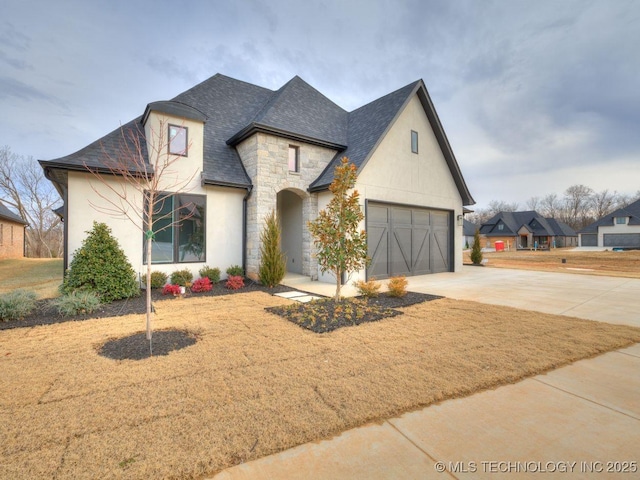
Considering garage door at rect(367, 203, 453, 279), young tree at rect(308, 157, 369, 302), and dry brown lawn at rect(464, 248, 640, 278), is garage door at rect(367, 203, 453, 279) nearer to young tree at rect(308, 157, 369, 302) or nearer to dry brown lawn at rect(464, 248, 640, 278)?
young tree at rect(308, 157, 369, 302)

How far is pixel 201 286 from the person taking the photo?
8.23m

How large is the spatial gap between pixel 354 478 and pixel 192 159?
9.40 meters

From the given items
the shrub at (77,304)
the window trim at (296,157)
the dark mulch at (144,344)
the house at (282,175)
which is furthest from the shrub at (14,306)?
the window trim at (296,157)

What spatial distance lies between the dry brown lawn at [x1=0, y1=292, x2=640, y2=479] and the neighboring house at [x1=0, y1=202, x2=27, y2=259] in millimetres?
21442

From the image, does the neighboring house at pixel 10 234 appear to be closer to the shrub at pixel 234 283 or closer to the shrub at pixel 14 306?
the shrub at pixel 14 306

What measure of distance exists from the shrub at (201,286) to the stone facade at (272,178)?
1561 millimetres

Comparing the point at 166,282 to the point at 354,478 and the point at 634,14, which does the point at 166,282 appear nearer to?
the point at 354,478

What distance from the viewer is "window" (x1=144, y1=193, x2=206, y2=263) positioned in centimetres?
871

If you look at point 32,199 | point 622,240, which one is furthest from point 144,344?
point 622,240

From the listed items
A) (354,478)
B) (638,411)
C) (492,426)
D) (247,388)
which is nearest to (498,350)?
(638,411)

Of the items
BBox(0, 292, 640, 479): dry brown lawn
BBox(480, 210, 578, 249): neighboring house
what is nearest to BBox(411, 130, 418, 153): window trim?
BBox(0, 292, 640, 479): dry brown lawn

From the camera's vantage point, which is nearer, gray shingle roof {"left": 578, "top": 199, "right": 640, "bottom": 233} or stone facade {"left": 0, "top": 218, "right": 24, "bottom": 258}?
stone facade {"left": 0, "top": 218, "right": 24, "bottom": 258}

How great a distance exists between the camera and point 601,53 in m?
11.7

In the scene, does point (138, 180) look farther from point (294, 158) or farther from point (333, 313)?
point (333, 313)
